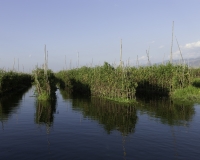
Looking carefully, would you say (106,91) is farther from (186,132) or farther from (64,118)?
(186,132)

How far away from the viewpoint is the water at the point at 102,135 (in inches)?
512

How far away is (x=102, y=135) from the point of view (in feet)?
54.7

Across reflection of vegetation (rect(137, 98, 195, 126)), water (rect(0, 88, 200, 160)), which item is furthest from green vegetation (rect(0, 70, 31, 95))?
reflection of vegetation (rect(137, 98, 195, 126))

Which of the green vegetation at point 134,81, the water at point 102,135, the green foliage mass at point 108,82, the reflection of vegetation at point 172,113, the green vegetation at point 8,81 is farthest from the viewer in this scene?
the green vegetation at point 8,81

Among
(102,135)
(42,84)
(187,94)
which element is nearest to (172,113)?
(102,135)

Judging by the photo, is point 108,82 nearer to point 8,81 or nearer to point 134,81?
point 134,81

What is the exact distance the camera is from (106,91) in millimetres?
38312

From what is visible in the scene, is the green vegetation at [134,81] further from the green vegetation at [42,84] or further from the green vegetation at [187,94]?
the green vegetation at [42,84]

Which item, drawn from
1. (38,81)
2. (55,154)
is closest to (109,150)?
(55,154)

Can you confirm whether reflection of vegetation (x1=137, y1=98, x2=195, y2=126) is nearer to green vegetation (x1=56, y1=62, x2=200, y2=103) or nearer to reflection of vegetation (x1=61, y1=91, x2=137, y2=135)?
reflection of vegetation (x1=61, y1=91, x2=137, y2=135)

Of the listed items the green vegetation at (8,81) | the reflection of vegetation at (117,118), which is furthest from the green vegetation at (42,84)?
the reflection of vegetation at (117,118)

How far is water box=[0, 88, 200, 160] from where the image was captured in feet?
42.7

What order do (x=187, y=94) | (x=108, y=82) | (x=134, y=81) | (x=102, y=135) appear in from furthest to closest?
(x=134, y=81) → (x=108, y=82) → (x=187, y=94) → (x=102, y=135)

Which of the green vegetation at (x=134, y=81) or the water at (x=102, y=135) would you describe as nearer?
the water at (x=102, y=135)
